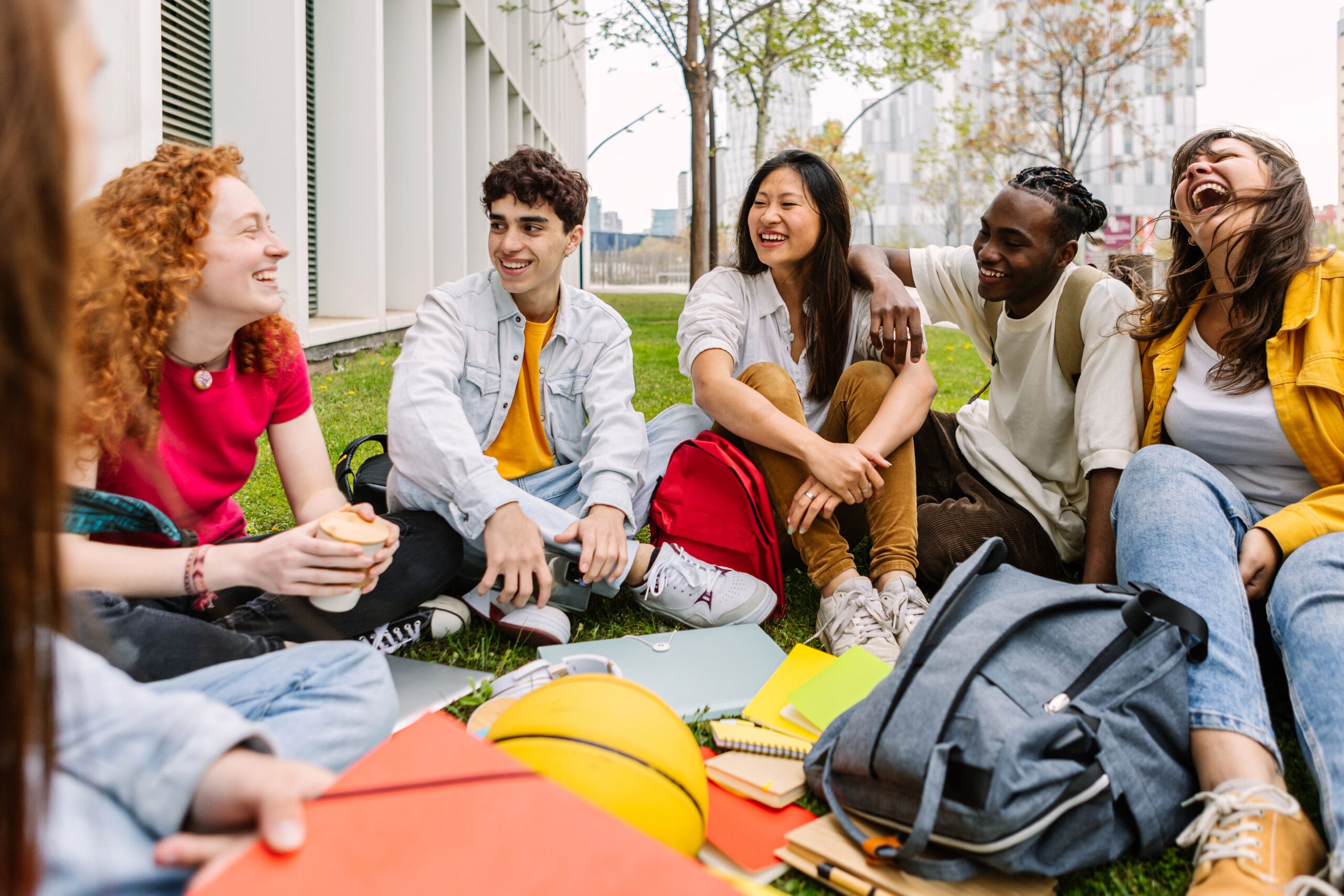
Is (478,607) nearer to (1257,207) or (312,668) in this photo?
(312,668)

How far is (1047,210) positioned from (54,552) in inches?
120

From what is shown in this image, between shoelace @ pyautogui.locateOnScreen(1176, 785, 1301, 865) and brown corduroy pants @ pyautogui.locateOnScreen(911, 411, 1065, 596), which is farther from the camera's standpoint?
brown corduroy pants @ pyautogui.locateOnScreen(911, 411, 1065, 596)

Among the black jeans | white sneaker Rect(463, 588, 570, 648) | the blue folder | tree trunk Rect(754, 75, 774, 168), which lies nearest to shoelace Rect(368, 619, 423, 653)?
the black jeans

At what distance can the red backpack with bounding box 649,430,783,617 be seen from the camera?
3.10 meters

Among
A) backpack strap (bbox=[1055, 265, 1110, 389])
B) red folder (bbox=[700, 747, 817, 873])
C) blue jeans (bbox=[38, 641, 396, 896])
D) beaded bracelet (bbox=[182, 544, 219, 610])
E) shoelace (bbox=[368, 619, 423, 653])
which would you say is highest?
backpack strap (bbox=[1055, 265, 1110, 389])

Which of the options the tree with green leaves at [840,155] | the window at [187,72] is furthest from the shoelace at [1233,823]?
the tree with green leaves at [840,155]

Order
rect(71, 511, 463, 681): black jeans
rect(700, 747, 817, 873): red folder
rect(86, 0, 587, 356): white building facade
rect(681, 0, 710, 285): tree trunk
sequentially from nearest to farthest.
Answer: rect(700, 747, 817, 873): red folder < rect(71, 511, 463, 681): black jeans < rect(86, 0, 587, 356): white building facade < rect(681, 0, 710, 285): tree trunk

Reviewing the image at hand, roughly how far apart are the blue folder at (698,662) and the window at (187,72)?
5655 mm

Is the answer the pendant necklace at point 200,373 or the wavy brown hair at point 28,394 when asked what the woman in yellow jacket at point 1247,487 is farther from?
the pendant necklace at point 200,373

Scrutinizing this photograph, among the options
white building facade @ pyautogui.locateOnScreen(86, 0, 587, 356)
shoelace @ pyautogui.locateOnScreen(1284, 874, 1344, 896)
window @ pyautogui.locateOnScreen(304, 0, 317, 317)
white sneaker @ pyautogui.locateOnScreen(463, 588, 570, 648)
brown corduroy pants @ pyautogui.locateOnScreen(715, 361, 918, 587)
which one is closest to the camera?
shoelace @ pyautogui.locateOnScreen(1284, 874, 1344, 896)

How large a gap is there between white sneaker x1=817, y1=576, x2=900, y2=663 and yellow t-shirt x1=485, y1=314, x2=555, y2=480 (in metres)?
1.12

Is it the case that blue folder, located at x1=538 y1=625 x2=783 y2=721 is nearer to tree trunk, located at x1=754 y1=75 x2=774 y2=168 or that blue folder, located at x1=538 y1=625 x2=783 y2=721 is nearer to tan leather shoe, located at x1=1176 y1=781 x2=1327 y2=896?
tan leather shoe, located at x1=1176 y1=781 x2=1327 y2=896

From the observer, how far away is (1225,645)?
1.94 metres

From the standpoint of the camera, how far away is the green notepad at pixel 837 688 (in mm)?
2209
